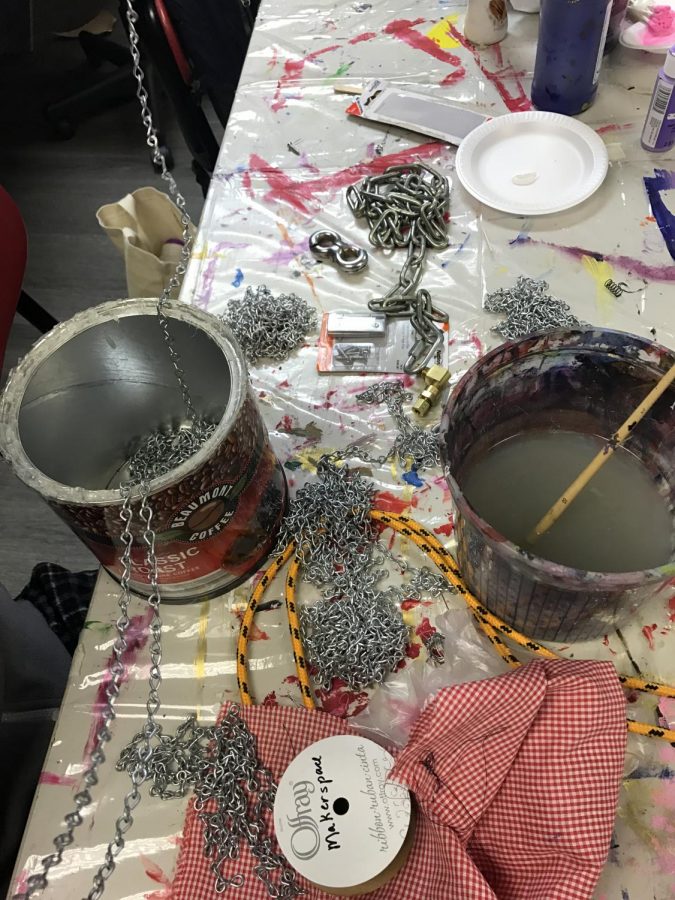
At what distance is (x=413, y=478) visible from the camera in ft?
2.49

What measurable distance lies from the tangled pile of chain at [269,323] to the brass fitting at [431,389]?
19 centimetres

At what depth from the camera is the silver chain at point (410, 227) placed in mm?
853

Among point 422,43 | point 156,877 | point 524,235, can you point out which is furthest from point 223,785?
point 422,43

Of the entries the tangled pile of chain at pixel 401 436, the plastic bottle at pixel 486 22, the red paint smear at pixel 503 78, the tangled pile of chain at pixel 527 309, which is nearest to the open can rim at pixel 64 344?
the tangled pile of chain at pixel 401 436

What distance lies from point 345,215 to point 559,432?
1.66 ft

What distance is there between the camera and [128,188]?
195 cm

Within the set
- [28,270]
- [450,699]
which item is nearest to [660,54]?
[450,699]

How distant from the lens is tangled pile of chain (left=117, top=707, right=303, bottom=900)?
55cm

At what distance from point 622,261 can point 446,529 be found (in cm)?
47

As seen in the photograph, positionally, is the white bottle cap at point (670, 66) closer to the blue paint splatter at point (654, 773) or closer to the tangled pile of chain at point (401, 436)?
the tangled pile of chain at point (401, 436)

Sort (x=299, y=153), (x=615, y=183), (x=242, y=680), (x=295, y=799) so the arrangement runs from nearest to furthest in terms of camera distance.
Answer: (x=295, y=799) < (x=242, y=680) < (x=615, y=183) < (x=299, y=153)

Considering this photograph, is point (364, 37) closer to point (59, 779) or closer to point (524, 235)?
point (524, 235)

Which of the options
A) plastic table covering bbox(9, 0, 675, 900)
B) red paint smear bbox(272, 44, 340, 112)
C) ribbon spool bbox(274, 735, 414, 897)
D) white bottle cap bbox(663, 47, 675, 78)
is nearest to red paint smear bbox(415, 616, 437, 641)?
plastic table covering bbox(9, 0, 675, 900)

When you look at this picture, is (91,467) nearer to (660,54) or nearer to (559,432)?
(559,432)
